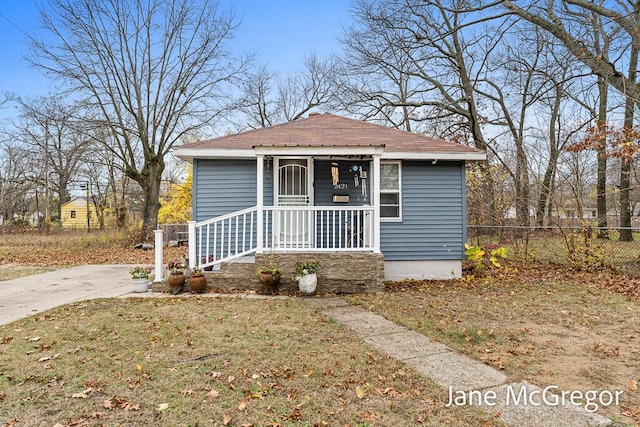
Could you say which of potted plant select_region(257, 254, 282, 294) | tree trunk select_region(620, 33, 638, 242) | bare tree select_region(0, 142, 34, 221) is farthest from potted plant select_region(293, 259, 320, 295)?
bare tree select_region(0, 142, 34, 221)

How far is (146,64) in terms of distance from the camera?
1789 centimetres

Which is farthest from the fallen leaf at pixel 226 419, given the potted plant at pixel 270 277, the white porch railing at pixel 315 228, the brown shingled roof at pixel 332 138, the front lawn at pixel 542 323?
the brown shingled roof at pixel 332 138

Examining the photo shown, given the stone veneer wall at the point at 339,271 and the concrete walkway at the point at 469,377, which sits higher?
the stone veneer wall at the point at 339,271

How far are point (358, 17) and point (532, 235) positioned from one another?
41.7ft

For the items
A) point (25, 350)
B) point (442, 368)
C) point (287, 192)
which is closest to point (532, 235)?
point (287, 192)

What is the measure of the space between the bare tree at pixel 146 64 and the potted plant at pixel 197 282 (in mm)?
12070

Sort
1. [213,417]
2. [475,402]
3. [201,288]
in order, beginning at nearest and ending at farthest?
[213,417] < [475,402] < [201,288]

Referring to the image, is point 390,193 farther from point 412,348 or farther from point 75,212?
point 75,212

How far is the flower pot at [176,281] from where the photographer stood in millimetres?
6836

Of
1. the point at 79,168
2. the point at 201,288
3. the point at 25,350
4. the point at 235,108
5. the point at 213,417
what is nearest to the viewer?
the point at 213,417

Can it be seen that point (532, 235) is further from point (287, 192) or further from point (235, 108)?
point (235, 108)

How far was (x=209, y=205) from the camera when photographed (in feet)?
27.6

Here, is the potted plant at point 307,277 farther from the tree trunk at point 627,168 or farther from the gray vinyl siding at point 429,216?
the tree trunk at point 627,168

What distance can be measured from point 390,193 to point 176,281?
4.97 m
